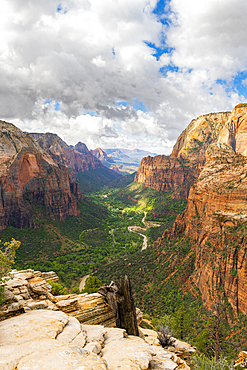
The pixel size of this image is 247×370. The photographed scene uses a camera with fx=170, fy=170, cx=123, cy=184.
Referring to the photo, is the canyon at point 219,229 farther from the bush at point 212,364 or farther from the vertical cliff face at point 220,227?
the bush at point 212,364

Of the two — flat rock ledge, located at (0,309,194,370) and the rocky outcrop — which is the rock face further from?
flat rock ledge, located at (0,309,194,370)

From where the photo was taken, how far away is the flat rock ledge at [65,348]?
8523mm

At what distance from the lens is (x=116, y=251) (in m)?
105

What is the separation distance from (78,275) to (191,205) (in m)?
61.0

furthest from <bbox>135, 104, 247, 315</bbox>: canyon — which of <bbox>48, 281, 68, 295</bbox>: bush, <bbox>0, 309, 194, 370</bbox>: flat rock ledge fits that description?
<bbox>48, 281, 68, 295</bbox>: bush

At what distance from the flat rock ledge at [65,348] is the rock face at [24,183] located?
92821 mm

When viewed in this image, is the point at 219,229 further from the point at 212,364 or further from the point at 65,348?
the point at 65,348

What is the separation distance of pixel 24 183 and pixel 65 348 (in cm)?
10866

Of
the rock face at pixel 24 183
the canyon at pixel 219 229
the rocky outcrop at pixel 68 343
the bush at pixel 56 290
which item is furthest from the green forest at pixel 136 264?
the rocky outcrop at pixel 68 343

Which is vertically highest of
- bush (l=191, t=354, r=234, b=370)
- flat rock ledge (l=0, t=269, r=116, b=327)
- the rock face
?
the rock face

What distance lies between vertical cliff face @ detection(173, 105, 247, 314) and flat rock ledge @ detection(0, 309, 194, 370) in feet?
133

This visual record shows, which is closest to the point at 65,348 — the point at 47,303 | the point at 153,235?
the point at 47,303

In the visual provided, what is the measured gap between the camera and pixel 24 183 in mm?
102438

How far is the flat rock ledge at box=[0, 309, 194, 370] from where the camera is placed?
28.0ft
